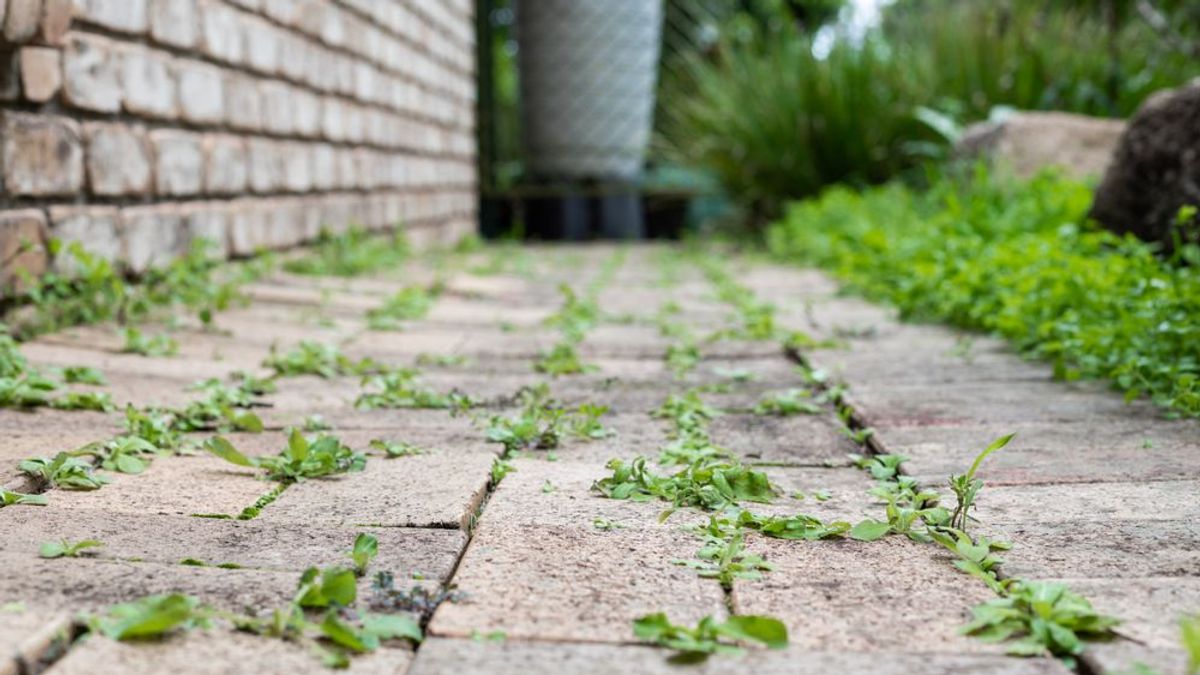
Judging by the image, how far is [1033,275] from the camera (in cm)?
305

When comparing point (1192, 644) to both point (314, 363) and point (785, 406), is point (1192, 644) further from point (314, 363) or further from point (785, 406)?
point (314, 363)

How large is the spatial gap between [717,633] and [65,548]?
0.72m

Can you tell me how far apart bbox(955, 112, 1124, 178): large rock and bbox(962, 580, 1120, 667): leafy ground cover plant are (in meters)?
4.59

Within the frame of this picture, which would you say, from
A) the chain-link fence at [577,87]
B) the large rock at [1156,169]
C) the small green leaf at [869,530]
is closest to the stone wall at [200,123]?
the small green leaf at [869,530]

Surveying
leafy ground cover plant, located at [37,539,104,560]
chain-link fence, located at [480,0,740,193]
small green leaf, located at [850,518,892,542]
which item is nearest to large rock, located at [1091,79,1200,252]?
small green leaf, located at [850,518,892,542]

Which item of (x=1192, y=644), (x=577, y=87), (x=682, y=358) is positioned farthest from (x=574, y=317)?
(x=577, y=87)

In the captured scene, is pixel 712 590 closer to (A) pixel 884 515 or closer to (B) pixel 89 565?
(A) pixel 884 515

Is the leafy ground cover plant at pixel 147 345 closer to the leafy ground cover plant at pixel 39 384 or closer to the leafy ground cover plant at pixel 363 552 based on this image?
the leafy ground cover plant at pixel 39 384

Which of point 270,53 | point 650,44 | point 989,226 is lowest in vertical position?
point 989,226

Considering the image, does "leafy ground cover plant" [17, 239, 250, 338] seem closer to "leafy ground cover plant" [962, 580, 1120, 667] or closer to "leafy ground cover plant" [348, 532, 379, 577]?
"leafy ground cover plant" [348, 532, 379, 577]

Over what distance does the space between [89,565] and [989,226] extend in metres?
3.66

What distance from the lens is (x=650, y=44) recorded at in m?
8.88

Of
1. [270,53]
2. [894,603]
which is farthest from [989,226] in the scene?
[894,603]

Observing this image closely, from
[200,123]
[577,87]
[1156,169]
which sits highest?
[577,87]
